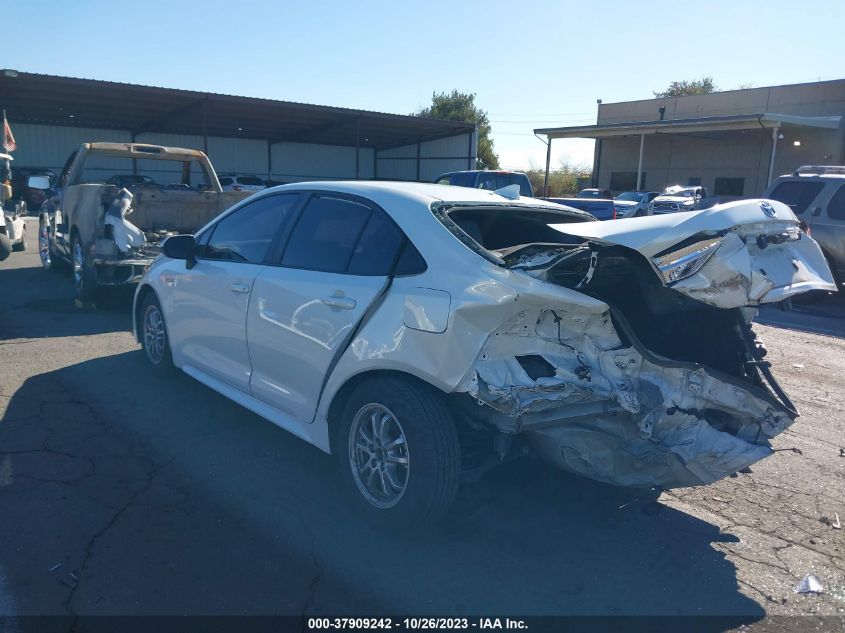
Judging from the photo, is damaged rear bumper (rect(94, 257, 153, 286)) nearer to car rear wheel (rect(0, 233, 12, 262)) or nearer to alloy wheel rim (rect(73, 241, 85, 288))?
alloy wheel rim (rect(73, 241, 85, 288))

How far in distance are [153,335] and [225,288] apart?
5.46 ft

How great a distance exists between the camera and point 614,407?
10.6 feet

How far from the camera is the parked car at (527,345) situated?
124 inches

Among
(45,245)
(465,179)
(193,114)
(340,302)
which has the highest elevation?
(193,114)

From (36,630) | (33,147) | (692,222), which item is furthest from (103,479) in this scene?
(33,147)

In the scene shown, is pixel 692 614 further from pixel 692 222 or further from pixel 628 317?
pixel 692 222

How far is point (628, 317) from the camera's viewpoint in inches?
144

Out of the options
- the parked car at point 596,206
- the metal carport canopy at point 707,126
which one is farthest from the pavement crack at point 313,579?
the metal carport canopy at point 707,126

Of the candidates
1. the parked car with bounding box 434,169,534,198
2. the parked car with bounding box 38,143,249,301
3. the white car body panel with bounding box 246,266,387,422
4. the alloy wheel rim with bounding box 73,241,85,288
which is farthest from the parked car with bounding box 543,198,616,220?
the white car body panel with bounding box 246,266,387,422

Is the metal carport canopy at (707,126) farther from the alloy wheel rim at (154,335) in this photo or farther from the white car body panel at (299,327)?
the white car body panel at (299,327)

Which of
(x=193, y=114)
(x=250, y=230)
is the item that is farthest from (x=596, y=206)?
(x=193, y=114)

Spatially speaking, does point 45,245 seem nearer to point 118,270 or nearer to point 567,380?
point 118,270

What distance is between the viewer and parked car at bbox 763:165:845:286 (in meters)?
11.0

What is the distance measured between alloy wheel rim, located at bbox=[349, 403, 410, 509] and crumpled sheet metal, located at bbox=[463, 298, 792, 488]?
0.60 m
